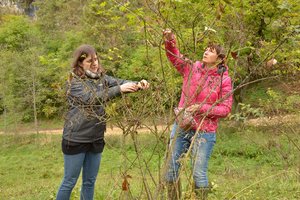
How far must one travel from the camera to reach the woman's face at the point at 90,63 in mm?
3441

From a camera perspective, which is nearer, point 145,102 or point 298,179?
point 145,102

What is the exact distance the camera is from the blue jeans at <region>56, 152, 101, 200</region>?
3488mm

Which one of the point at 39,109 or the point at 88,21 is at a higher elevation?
the point at 88,21

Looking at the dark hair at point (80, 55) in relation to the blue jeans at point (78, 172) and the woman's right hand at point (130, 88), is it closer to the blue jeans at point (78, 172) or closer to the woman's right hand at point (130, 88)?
the blue jeans at point (78, 172)

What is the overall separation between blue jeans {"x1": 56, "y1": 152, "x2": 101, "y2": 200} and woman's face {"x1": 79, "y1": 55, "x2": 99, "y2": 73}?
0.70m

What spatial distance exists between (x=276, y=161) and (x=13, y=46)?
25.6 m

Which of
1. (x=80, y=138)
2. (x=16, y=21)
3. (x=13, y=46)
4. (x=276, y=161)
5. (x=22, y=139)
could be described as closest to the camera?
(x=80, y=138)

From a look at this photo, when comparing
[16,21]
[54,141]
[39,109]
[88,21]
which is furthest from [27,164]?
[16,21]

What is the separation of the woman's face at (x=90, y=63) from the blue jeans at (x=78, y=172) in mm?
697

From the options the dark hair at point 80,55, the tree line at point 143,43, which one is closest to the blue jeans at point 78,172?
the tree line at point 143,43

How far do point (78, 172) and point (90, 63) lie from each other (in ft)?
2.93

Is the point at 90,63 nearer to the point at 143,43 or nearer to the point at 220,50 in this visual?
the point at 143,43

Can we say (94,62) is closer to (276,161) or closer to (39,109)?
(276,161)

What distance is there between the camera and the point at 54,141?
66.8ft
